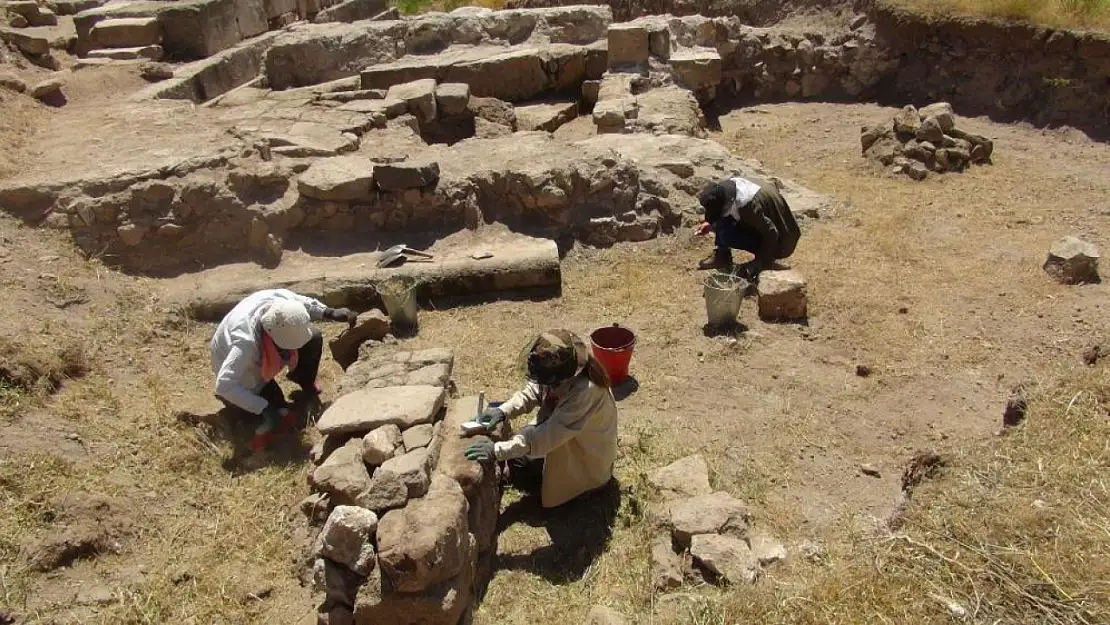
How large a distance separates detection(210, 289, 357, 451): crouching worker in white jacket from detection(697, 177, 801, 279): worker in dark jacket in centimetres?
332

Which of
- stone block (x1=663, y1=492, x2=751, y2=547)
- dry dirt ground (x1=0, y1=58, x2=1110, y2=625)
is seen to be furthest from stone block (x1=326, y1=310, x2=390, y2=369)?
stone block (x1=663, y1=492, x2=751, y2=547)

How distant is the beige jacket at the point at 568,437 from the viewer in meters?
3.65

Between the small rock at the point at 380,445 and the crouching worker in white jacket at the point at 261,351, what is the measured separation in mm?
1096

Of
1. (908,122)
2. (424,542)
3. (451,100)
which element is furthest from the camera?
(451,100)

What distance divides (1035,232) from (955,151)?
178 cm

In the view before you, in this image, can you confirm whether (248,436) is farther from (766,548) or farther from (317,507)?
(766,548)

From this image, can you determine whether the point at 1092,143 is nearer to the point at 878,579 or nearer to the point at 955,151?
the point at 955,151

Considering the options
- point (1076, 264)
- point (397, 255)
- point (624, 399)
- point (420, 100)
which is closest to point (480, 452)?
point (624, 399)

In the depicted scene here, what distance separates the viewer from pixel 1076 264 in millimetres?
6117

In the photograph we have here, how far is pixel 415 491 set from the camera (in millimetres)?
3230

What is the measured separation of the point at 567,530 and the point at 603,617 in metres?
0.86

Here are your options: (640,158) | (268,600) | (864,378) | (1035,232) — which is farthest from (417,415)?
(1035,232)

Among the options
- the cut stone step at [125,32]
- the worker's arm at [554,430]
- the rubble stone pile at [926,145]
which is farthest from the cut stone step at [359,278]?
the cut stone step at [125,32]

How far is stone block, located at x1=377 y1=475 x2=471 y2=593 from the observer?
9.45ft
